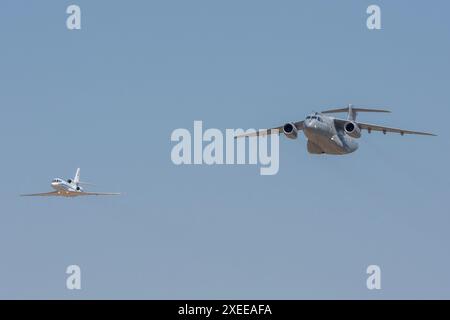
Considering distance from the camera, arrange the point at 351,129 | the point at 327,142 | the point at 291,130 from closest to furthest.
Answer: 1. the point at 327,142
2. the point at 351,129
3. the point at 291,130

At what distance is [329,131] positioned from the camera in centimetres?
6912

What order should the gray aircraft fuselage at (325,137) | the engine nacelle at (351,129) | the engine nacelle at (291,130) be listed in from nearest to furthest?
the gray aircraft fuselage at (325,137), the engine nacelle at (351,129), the engine nacelle at (291,130)

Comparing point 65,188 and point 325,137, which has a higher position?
point 325,137

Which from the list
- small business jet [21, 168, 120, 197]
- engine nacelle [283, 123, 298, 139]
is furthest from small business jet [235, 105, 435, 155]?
small business jet [21, 168, 120, 197]

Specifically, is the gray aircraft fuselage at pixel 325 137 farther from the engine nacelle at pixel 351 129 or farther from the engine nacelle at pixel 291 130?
the engine nacelle at pixel 291 130

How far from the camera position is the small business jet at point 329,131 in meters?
68.6

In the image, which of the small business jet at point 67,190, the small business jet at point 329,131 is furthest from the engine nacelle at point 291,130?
the small business jet at point 67,190

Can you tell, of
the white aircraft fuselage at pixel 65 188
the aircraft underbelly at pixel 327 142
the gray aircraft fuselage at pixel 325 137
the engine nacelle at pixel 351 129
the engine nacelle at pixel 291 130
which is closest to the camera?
the gray aircraft fuselage at pixel 325 137

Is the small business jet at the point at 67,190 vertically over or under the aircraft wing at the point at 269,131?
under

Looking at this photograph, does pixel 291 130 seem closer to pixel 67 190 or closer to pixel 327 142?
pixel 327 142

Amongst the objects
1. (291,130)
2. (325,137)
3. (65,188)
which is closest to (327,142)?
(325,137)

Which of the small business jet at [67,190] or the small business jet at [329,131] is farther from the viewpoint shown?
the small business jet at [67,190]
